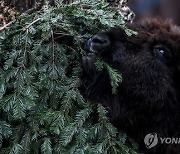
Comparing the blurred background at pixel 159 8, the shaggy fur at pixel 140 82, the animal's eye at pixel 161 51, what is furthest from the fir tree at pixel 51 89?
the blurred background at pixel 159 8

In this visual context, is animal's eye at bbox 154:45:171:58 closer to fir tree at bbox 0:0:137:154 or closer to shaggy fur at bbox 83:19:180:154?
shaggy fur at bbox 83:19:180:154

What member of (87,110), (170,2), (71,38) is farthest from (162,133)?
(170,2)

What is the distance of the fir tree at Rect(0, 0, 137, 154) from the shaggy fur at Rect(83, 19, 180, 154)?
0.23 ft

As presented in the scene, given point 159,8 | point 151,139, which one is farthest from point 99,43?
point 159,8

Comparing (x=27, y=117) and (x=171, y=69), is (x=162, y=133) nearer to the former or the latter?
(x=171, y=69)

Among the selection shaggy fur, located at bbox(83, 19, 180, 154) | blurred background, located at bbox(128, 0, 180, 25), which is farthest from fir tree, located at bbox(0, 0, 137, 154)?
blurred background, located at bbox(128, 0, 180, 25)

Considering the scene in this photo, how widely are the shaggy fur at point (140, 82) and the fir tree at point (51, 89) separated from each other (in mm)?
71

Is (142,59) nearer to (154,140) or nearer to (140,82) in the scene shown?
(140,82)

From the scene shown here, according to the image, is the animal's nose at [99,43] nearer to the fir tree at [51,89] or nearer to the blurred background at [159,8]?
the fir tree at [51,89]

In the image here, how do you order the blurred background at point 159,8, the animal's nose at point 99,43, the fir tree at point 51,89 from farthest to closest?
the blurred background at point 159,8 < the animal's nose at point 99,43 < the fir tree at point 51,89

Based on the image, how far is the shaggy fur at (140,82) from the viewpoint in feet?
8.11

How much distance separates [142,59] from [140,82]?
0.13 meters

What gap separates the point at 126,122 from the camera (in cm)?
251

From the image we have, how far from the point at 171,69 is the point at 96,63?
1.41ft
